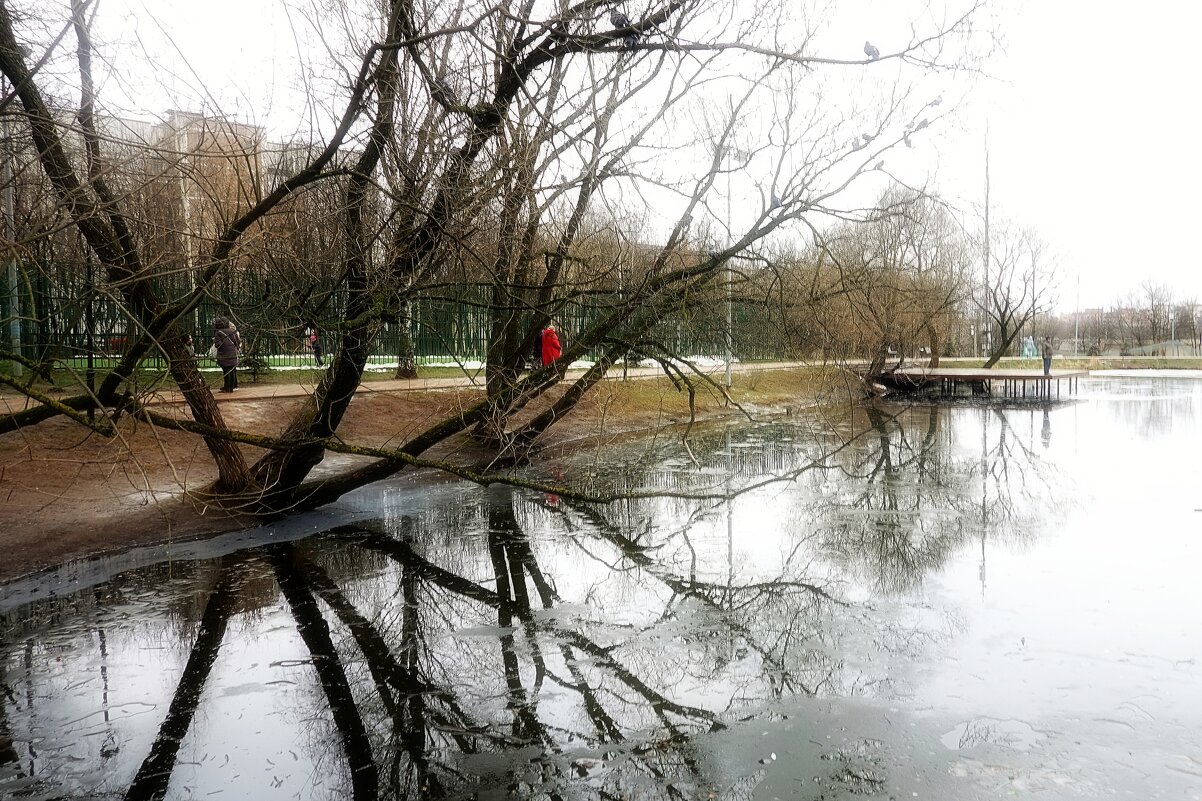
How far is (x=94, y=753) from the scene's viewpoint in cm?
474

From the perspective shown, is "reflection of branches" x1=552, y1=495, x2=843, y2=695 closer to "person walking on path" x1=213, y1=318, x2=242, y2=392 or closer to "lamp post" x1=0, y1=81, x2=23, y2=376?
"lamp post" x1=0, y1=81, x2=23, y2=376

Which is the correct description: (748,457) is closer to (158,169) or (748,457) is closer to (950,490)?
(950,490)

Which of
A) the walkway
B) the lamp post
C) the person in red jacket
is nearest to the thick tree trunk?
the walkway

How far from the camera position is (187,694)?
5.50 meters

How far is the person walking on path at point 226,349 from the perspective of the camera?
1433 cm

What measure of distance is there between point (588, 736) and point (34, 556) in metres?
6.39

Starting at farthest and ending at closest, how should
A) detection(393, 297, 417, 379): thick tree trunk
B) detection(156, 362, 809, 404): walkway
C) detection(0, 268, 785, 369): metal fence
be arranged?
detection(393, 297, 417, 379): thick tree trunk
detection(156, 362, 809, 404): walkway
detection(0, 268, 785, 369): metal fence

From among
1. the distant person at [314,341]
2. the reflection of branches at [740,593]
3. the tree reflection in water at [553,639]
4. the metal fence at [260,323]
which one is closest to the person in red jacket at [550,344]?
the metal fence at [260,323]

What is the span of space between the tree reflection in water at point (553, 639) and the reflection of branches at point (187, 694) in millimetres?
17

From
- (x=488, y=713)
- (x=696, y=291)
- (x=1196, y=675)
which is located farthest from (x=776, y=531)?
(x=488, y=713)

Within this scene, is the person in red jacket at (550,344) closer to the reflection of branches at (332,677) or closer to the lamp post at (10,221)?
the lamp post at (10,221)

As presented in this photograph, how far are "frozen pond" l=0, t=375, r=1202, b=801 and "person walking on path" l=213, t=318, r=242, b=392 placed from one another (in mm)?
4751

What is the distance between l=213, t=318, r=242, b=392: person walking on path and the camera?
14.3 metres

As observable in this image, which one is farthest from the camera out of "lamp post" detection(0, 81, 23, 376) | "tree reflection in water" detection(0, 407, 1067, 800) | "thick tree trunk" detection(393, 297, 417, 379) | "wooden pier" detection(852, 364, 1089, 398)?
"wooden pier" detection(852, 364, 1089, 398)
